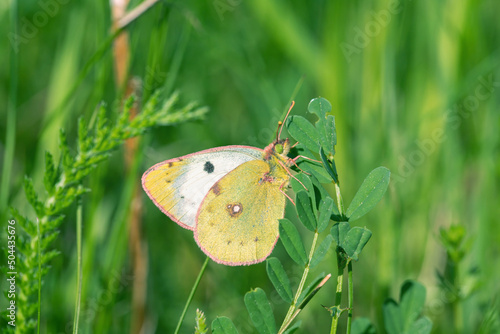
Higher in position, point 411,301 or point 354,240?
point 354,240

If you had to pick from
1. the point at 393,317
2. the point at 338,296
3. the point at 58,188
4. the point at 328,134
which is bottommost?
A: the point at 393,317

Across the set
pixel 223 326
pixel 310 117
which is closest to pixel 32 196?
pixel 223 326

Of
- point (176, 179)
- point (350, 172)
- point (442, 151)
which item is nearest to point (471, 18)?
point (442, 151)

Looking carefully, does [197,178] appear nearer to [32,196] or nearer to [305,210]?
[32,196]

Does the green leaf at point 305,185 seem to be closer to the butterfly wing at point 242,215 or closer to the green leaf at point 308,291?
the green leaf at point 308,291

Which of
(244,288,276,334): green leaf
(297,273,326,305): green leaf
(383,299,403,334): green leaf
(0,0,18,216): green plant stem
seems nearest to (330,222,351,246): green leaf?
(297,273,326,305): green leaf

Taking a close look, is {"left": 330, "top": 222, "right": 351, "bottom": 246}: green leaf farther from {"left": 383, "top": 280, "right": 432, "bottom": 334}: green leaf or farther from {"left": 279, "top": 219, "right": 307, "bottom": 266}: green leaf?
{"left": 383, "top": 280, "right": 432, "bottom": 334}: green leaf
